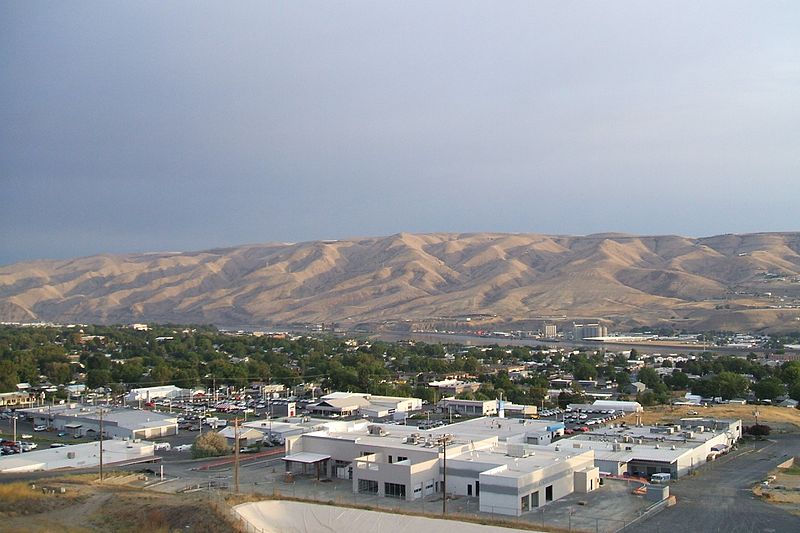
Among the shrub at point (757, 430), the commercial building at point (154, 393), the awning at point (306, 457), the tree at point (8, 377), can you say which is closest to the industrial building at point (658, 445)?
the shrub at point (757, 430)

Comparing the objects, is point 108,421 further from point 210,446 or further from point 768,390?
point 768,390

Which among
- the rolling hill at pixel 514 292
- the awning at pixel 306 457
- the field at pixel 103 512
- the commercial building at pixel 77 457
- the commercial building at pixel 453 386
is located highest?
the rolling hill at pixel 514 292

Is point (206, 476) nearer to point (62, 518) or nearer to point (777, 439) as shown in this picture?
point (62, 518)

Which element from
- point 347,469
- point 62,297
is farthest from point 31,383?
point 62,297

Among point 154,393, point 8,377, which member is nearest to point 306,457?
point 154,393

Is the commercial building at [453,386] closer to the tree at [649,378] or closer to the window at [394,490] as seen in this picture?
the tree at [649,378]

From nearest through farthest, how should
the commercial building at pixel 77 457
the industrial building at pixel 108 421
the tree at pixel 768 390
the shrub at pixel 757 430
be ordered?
the commercial building at pixel 77 457, the shrub at pixel 757 430, the industrial building at pixel 108 421, the tree at pixel 768 390
